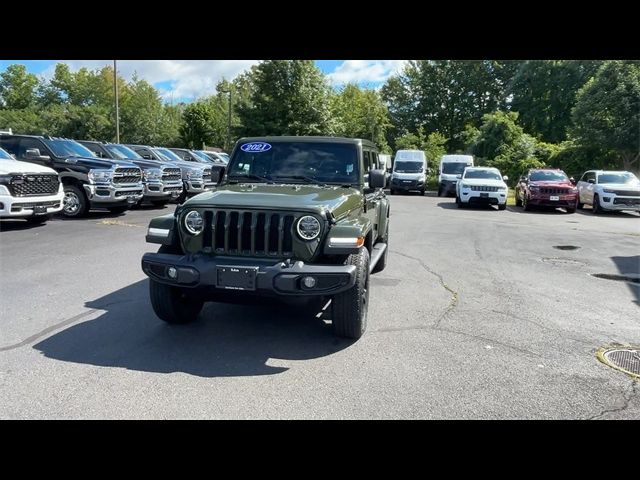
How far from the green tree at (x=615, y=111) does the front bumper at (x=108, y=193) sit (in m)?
25.1

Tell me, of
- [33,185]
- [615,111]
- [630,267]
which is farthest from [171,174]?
[615,111]

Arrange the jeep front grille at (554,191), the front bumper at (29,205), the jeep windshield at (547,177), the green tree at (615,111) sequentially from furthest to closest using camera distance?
the green tree at (615,111)
the jeep windshield at (547,177)
the jeep front grille at (554,191)
the front bumper at (29,205)

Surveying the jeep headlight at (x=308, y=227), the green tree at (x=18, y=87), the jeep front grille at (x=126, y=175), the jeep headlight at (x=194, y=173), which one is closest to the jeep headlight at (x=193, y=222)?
the jeep headlight at (x=308, y=227)

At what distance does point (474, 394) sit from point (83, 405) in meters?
2.77

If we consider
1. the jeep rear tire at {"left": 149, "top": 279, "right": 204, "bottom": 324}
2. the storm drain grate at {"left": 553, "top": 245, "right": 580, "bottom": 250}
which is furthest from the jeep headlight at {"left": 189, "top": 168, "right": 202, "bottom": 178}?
the jeep rear tire at {"left": 149, "top": 279, "right": 204, "bottom": 324}

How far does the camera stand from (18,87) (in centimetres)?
6731

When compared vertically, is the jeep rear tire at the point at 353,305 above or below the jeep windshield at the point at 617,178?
below

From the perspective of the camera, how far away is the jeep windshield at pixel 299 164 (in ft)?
19.6

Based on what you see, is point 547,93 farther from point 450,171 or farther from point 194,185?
point 194,185

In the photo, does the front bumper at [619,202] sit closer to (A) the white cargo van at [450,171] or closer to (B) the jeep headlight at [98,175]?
(A) the white cargo van at [450,171]

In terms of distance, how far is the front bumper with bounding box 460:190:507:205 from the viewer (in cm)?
1967

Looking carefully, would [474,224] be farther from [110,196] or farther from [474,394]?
[474,394]

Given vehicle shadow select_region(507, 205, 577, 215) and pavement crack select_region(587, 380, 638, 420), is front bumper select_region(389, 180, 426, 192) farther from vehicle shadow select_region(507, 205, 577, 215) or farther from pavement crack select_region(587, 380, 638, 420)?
pavement crack select_region(587, 380, 638, 420)
